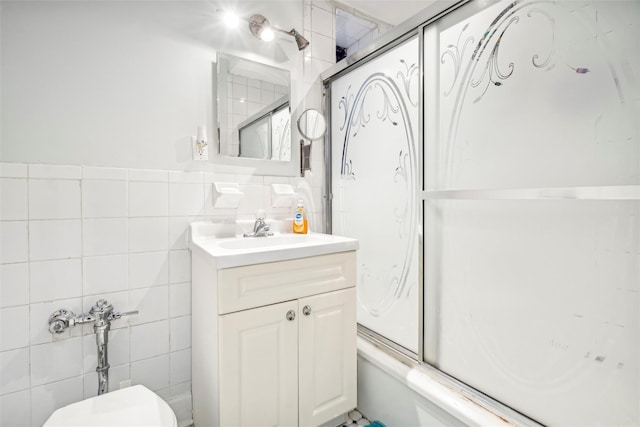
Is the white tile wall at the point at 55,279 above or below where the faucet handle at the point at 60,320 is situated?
above

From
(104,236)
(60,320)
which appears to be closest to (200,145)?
(104,236)

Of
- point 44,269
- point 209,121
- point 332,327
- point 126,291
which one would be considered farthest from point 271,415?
point 209,121

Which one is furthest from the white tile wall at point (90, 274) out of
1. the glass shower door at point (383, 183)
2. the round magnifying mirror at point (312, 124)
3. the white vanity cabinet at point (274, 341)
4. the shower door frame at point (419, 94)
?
the shower door frame at point (419, 94)

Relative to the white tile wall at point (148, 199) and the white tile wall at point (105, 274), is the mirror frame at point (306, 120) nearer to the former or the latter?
the white tile wall at point (148, 199)

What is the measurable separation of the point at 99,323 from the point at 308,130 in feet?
4.45

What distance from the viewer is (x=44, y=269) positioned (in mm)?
1138

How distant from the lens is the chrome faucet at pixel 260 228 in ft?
4.91

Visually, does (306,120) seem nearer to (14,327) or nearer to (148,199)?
(148,199)

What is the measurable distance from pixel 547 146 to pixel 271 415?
1313 mm

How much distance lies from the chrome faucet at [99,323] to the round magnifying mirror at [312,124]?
1.28 m

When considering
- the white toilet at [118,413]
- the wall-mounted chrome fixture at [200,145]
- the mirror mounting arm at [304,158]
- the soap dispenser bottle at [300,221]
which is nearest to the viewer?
the white toilet at [118,413]

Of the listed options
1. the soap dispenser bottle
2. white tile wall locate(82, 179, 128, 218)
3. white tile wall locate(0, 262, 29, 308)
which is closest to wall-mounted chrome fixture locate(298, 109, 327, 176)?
the soap dispenser bottle

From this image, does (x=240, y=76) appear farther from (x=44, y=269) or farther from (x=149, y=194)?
→ (x=44, y=269)

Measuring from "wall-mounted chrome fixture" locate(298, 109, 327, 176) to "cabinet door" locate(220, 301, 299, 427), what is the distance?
870 millimetres
